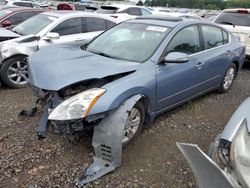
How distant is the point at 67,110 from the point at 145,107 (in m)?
1.17

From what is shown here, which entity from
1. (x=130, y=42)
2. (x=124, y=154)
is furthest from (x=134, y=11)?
(x=124, y=154)

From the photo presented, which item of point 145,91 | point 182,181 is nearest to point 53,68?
point 145,91

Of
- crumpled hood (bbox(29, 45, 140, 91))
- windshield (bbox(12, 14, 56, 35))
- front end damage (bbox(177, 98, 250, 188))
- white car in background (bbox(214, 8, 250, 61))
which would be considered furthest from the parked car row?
white car in background (bbox(214, 8, 250, 61))

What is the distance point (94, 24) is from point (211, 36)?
3151 millimetres

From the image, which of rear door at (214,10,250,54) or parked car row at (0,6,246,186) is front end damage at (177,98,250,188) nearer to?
parked car row at (0,6,246,186)

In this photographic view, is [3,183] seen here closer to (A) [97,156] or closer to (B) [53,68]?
(A) [97,156]

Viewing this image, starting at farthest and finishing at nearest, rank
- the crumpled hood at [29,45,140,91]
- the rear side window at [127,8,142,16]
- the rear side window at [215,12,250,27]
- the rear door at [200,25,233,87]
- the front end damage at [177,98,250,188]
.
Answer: the rear side window at [127,8,142,16] < the rear side window at [215,12,250,27] < the rear door at [200,25,233,87] < the crumpled hood at [29,45,140,91] < the front end damage at [177,98,250,188]

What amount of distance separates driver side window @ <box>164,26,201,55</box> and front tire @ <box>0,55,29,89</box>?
318 centimetres

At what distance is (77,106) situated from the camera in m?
2.87

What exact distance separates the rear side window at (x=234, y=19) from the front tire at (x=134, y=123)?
547 centimetres

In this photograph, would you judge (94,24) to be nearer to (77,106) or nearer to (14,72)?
(14,72)

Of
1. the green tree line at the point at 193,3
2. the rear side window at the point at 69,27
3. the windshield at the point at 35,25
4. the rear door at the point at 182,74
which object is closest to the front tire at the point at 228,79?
the rear door at the point at 182,74

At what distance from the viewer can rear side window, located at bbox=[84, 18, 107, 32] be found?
6703mm

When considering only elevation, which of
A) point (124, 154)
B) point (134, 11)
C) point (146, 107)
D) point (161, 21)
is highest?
point (161, 21)
